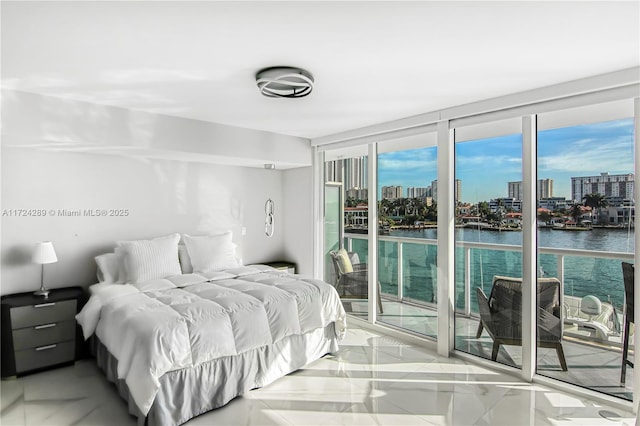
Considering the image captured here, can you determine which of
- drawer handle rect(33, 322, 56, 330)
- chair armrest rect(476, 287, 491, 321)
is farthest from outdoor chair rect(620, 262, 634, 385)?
drawer handle rect(33, 322, 56, 330)

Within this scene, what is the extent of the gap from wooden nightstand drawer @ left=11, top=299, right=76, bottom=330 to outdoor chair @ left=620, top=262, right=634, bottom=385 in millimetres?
4722

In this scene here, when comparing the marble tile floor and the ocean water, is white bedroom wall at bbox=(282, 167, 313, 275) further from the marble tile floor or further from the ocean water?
the marble tile floor

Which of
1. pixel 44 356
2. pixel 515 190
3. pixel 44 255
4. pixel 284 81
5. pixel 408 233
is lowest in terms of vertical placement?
pixel 44 356

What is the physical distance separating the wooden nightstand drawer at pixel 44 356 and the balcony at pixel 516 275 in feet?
11.0

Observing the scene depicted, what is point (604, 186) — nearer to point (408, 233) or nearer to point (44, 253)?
point (408, 233)

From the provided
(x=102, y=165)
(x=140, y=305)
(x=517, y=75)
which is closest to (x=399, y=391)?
(x=140, y=305)

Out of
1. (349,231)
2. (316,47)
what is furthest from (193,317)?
(349,231)

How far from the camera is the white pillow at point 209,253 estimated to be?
428 cm

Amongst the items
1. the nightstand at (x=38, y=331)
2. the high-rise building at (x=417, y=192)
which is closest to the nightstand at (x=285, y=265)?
the high-rise building at (x=417, y=192)

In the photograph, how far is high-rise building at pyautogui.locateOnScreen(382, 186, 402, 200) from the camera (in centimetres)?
430

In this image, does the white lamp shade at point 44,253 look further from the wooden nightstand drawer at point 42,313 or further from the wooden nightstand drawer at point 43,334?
the wooden nightstand drawer at point 43,334

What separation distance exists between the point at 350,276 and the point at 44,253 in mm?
3360

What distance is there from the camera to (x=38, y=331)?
3.28 metres

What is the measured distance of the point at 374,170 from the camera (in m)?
4.53
